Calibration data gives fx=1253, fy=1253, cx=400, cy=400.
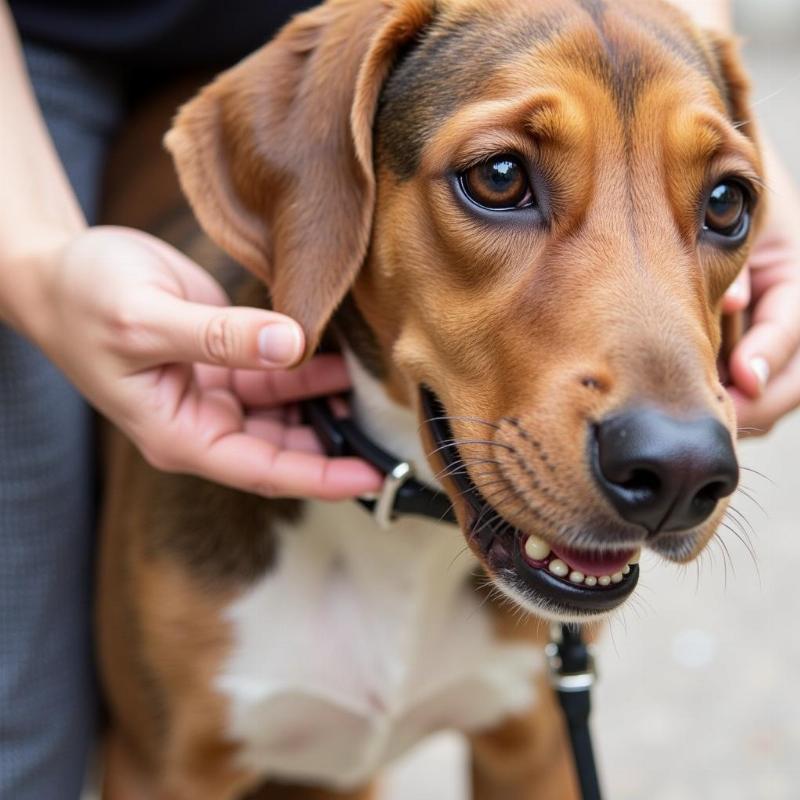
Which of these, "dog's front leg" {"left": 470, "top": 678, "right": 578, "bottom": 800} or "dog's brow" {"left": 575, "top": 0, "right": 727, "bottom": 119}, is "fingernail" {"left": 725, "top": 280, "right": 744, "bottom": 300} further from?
"dog's front leg" {"left": 470, "top": 678, "right": 578, "bottom": 800}

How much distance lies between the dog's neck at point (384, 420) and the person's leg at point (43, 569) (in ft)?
2.64

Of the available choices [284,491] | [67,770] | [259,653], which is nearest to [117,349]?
[284,491]

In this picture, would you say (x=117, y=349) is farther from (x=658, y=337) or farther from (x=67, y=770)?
(x=67, y=770)

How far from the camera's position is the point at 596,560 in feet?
7.16

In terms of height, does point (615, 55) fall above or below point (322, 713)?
above

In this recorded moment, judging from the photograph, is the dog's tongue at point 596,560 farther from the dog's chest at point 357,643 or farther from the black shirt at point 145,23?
the black shirt at point 145,23

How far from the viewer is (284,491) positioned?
2.49 metres

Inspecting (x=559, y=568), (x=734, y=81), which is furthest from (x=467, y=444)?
(x=734, y=81)

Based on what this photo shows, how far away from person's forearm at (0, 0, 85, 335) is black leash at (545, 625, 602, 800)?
1.35 m

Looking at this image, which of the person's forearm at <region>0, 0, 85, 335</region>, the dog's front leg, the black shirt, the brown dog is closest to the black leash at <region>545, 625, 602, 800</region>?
the brown dog

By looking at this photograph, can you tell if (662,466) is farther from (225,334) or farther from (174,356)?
(174,356)

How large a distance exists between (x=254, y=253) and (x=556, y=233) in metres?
0.65

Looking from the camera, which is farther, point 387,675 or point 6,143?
point 387,675

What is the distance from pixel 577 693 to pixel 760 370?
0.80 m
